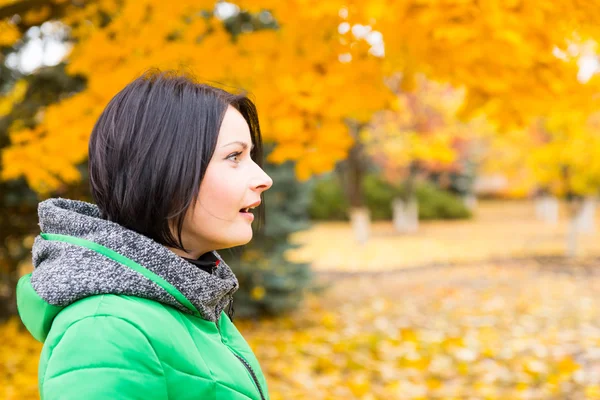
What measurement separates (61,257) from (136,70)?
2.64m

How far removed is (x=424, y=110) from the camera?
684 inches

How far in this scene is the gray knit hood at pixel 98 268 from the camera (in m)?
0.92

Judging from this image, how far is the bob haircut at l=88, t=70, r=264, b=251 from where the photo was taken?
3.27 feet

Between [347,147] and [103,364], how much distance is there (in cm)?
238

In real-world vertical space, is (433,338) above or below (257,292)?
below

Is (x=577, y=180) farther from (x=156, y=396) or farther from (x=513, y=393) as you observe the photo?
(x=156, y=396)

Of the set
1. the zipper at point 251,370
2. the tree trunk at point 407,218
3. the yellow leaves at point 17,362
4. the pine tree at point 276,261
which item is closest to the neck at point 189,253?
the zipper at point 251,370

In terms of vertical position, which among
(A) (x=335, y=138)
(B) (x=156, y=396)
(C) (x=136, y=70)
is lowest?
(B) (x=156, y=396)

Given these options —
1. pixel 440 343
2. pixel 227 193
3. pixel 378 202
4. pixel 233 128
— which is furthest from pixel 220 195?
pixel 378 202

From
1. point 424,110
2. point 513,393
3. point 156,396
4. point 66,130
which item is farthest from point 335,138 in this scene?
point 424,110

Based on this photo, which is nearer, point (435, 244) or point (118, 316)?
point (118, 316)

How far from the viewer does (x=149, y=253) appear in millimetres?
979

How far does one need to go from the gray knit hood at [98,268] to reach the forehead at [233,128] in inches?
9.4

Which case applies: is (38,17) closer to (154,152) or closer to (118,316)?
(154,152)
